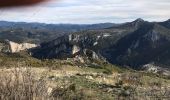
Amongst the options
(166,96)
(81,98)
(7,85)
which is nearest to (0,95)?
(7,85)

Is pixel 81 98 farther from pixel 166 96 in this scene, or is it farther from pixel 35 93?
→ pixel 35 93

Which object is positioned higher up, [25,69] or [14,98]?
[25,69]

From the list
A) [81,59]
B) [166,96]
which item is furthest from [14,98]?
[81,59]

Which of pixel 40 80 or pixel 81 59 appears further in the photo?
pixel 81 59

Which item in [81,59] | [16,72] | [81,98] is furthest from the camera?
[81,59]

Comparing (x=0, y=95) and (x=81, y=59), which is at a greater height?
(x=0, y=95)

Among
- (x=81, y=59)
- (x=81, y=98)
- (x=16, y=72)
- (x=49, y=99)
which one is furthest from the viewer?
(x=81, y=59)

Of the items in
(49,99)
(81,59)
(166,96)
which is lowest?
(81,59)

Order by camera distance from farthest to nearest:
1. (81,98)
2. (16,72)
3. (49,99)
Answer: (81,98) < (49,99) < (16,72)

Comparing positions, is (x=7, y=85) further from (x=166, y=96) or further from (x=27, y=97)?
(x=166, y=96)
